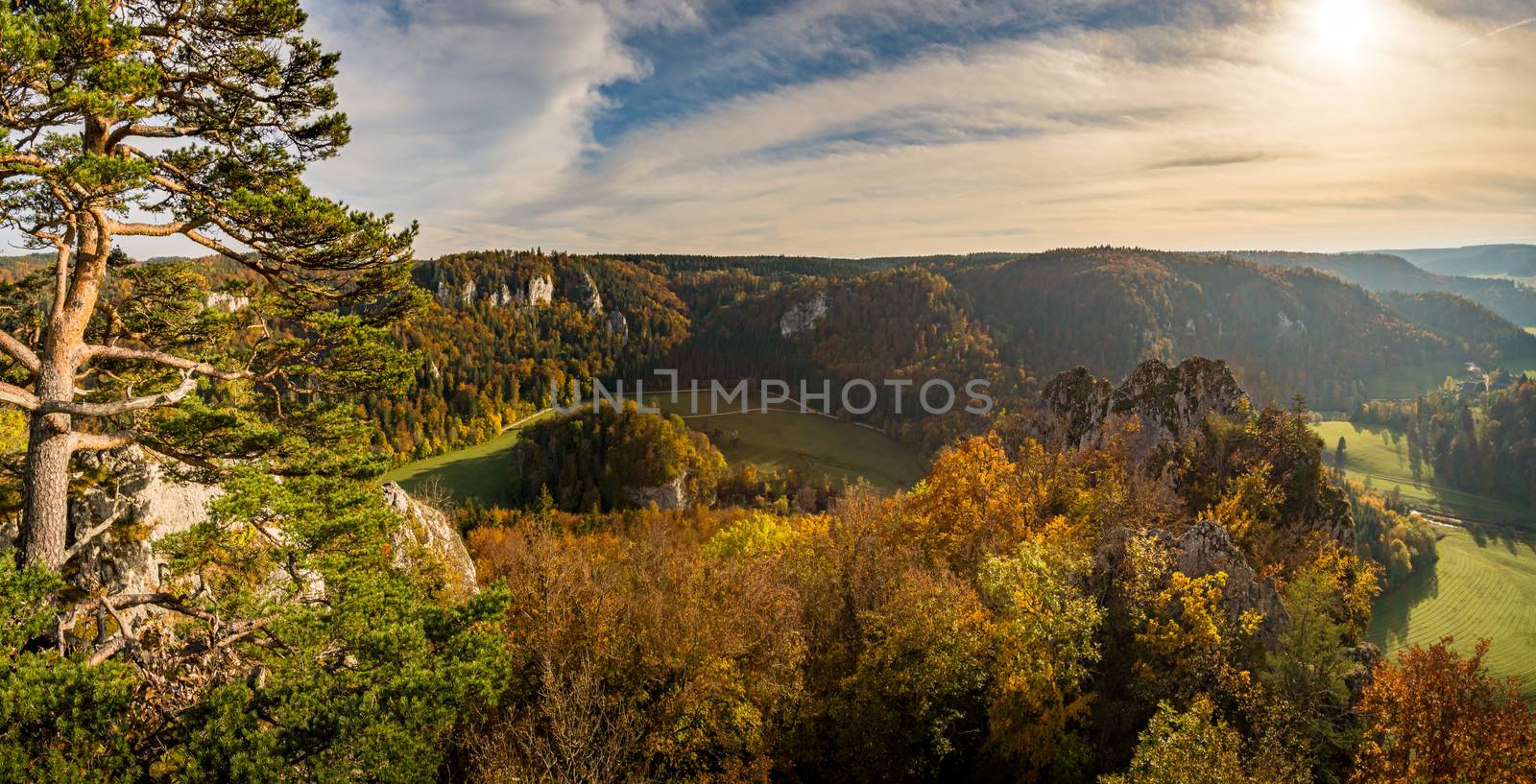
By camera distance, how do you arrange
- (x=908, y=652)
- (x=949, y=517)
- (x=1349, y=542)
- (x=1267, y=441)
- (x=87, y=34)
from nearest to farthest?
(x=87, y=34) < (x=908, y=652) < (x=949, y=517) < (x=1349, y=542) < (x=1267, y=441)

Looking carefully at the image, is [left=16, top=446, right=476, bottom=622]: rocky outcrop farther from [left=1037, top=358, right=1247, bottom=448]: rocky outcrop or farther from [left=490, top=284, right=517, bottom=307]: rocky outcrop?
[left=490, top=284, right=517, bottom=307]: rocky outcrop

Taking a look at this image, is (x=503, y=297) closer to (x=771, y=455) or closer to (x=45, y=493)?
(x=771, y=455)

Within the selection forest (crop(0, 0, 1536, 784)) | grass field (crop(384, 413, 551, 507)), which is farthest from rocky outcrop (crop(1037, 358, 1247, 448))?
grass field (crop(384, 413, 551, 507))

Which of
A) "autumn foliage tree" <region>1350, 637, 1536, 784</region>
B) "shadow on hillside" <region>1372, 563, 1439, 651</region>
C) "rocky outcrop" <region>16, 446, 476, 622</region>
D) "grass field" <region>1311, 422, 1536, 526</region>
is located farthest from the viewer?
"grass field" <region>1311, 422, 1536, 526</region>

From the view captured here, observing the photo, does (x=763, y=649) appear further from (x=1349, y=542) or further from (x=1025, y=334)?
(x=1025, y=334)

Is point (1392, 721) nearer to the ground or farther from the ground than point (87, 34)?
nearer to the ground

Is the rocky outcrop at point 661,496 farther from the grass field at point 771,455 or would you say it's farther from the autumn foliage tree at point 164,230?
the autumn foliage tree at point 164,230

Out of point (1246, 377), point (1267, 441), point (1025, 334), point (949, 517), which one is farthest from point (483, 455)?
point (1246, 377)
